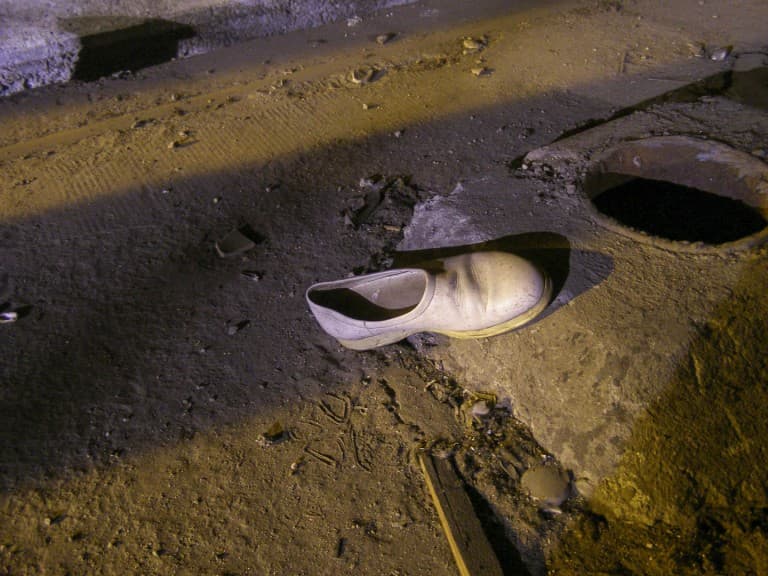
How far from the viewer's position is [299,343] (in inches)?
115

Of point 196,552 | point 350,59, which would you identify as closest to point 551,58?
point 350,59

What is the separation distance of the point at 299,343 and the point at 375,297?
50 cm

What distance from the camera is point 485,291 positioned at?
2.40 meters

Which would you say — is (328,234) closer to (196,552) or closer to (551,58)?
(196,552)

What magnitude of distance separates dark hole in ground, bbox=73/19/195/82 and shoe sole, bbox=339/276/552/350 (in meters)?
3.99

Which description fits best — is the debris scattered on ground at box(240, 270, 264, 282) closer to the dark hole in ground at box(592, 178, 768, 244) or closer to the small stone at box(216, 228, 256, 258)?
the small stone at box(216, 228, 256, 258)

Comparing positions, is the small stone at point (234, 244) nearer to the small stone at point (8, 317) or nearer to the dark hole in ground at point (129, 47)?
the small stone at point (8, 317)

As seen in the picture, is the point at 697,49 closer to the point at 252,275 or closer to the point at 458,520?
the point at 252,275

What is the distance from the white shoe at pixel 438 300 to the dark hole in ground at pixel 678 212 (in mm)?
991

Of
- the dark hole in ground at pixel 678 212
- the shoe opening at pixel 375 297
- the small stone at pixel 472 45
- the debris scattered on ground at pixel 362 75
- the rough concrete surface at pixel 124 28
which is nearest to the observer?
the shoe opening at pixel 375 297

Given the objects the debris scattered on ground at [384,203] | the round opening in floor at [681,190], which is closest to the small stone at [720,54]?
the round opening in floor at [681,190]

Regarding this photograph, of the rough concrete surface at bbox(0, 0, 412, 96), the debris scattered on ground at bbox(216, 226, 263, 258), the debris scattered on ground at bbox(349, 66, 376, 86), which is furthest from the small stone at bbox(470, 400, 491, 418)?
the rough concrete surface at bbox(0, 0, 412, 96)

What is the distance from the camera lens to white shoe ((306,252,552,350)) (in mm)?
2369

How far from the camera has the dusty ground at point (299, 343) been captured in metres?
2.11
